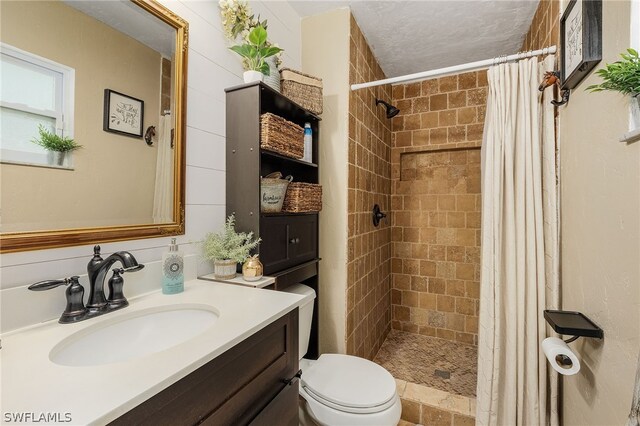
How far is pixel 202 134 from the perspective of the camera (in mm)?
1248

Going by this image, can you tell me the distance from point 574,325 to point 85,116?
1.77m

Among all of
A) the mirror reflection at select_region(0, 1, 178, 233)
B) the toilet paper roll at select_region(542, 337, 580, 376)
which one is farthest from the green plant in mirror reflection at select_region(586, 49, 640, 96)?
the mirror reflection at select_region(0, 1, 178, 233)

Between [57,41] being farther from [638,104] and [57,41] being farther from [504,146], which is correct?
[504,146]

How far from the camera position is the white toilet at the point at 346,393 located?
1.17 m

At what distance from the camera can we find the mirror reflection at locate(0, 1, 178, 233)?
730 mm

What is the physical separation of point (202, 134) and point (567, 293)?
5.79ft

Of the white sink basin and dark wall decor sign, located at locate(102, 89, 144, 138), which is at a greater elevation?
dark wall decor sign, located at locate(102, 89, 144, 138)

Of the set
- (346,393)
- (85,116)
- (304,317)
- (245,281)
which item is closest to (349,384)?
(346,393)

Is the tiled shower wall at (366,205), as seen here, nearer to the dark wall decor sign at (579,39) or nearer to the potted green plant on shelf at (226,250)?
the potted green plant on shelf at (226,250)

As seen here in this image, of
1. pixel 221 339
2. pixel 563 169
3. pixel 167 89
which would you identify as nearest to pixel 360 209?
pixel 563 169

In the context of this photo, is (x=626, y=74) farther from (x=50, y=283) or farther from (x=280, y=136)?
(x=50, y=283)

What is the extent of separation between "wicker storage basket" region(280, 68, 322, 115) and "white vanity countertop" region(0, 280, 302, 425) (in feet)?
3.70

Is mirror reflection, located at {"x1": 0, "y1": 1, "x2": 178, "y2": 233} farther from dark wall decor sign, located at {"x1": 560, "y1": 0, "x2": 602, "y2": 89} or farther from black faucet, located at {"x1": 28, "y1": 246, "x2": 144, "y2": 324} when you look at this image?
dark wall decor sign, located at {"x1": 560, "y1": 0, "x2": 602, "y2": 89}

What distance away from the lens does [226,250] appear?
121 cm
